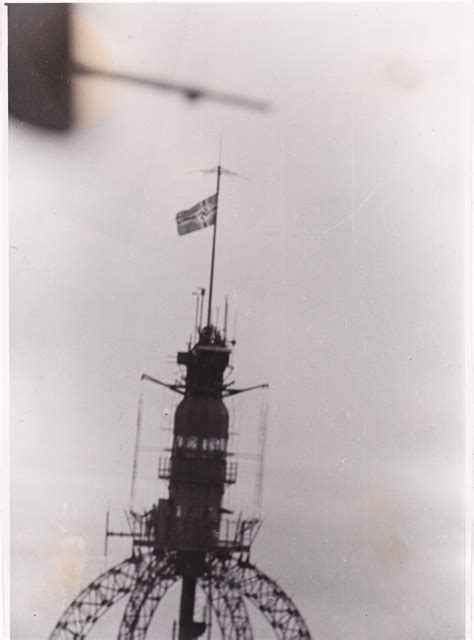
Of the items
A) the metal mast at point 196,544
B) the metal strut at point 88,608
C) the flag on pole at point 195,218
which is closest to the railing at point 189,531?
the metal mast at point 196,544

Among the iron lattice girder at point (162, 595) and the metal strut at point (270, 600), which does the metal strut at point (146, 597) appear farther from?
the metal strut at point (270, 600)

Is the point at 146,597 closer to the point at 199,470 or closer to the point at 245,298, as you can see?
the point at 199,470

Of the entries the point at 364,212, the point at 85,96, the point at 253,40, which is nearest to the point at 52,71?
the point at 85,96

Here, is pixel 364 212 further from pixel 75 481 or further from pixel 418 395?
pixel 75 481

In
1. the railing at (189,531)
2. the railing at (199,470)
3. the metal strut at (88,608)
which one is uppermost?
the railing at (199,470)

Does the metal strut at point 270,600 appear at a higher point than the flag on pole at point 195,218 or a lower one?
lower

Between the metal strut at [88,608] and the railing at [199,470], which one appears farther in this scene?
the railing at [199,470]

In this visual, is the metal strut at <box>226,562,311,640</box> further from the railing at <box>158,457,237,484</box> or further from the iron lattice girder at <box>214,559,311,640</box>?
the railing at <box>158,457,237,484</box>
